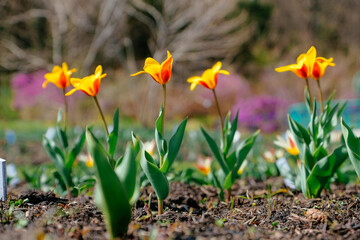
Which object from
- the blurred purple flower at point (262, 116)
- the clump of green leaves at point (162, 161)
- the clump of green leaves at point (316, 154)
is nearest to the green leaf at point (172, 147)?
the clump of green leaves at point (162, 161)

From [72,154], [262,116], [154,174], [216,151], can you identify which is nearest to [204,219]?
[154,174]

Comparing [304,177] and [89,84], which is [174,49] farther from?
[89,84]

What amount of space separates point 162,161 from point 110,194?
0.55 meters

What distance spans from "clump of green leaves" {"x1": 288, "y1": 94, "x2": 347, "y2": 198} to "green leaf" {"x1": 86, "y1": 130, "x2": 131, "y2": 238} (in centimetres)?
107

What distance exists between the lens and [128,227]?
1.35 meters

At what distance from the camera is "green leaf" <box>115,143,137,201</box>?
4.19 ft

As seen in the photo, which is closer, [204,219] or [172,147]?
[204,219]

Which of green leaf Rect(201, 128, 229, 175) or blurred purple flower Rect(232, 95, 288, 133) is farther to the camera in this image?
blurred purple flower Rect(232, 95, 288, 133)

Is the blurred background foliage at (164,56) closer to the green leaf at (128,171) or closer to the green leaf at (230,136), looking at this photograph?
the green leaf at (230,136)

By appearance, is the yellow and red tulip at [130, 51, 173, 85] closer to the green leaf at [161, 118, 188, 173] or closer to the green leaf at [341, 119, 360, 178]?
the green leaf at [161, 118, 188, 173]

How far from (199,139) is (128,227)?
465cm

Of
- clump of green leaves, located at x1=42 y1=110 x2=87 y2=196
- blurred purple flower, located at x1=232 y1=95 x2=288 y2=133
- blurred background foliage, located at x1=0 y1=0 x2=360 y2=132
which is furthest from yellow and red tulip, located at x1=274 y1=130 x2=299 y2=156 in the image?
blurred purple flower, located at x1=232 y1=95 x2=288 y2=133

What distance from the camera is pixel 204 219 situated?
1519 mm

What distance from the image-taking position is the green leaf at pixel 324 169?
74.8 inches
